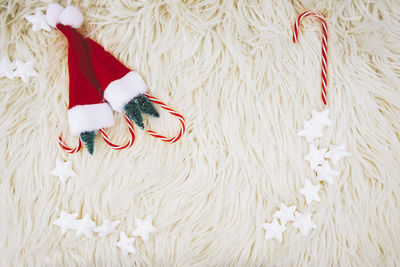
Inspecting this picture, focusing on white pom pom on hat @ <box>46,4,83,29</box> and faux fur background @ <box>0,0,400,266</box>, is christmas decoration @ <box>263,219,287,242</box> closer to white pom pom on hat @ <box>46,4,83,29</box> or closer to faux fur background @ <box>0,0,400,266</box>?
faux fur background @ <box>0,0,400,266</box>

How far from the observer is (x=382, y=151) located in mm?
744

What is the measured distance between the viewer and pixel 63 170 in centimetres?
76

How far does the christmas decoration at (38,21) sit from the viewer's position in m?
0.77

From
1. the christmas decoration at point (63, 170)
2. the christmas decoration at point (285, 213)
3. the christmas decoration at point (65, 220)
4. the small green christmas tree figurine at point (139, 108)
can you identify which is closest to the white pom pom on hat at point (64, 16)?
the small green christmas tree figurine at point (139, 108)

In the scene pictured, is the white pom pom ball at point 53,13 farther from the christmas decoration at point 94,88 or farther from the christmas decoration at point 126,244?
the christmas decoration at point 126,244

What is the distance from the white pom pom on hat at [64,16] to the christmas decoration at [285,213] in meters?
0.76

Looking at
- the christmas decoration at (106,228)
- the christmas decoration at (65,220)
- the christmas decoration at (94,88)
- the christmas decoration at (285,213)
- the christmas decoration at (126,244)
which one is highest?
the christmas decoration at (94,88)

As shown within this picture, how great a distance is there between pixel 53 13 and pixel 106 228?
614 mm

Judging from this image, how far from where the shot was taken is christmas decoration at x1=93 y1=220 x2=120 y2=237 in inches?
29.4

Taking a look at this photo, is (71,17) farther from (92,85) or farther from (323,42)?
(323,42)

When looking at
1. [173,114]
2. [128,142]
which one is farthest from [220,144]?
[128,142]

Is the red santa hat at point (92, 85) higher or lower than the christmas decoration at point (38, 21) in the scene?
lower

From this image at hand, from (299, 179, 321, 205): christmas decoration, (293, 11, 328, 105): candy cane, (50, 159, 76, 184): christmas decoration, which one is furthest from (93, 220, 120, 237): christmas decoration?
(293, 11, 328, 105): candy cane

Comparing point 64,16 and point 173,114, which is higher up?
point 64,16
